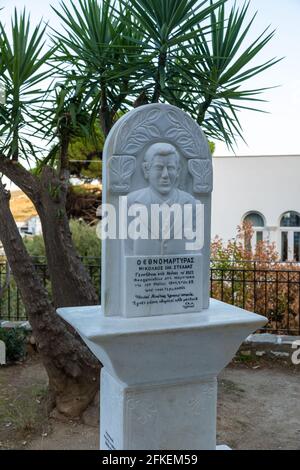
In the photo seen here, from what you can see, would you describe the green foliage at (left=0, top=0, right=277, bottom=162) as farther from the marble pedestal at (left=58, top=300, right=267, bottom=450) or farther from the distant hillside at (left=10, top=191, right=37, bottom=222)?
the distant hillside at (left=10, top=191, right=37, bottom=222)

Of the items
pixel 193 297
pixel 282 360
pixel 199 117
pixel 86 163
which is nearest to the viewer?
pixel 193 297

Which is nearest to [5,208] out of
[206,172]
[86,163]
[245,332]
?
[206,172]

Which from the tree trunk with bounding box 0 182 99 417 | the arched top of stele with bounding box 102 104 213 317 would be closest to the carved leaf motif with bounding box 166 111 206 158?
the arched top of stele with bounding box 102 104 213 317

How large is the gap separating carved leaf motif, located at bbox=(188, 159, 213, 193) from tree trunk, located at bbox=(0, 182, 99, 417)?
1836 mm

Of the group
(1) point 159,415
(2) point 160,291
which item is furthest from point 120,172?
(1) point 159,415

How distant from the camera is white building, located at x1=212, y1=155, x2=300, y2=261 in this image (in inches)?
736

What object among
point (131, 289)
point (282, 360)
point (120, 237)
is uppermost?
point (120, 237)

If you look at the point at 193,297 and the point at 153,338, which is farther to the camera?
the point at 193,297

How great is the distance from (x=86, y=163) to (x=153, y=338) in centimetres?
1148

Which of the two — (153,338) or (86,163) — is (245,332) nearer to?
(153,338)

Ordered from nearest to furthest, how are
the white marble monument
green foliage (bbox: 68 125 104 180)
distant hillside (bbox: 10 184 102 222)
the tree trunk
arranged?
the white marble monument < the tree trunk < green foliage (bbox: 68 125 104 180) < distant hillside (bbox: 10 184 102 222)

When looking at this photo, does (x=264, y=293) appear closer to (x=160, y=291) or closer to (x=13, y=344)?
(x=13, y=344)

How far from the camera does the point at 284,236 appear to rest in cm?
1962

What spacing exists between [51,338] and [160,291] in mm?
1644
